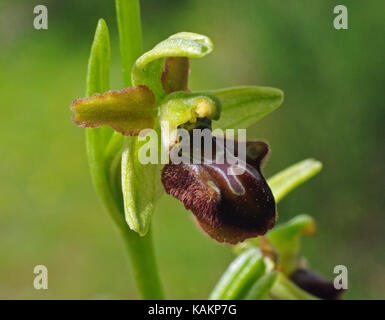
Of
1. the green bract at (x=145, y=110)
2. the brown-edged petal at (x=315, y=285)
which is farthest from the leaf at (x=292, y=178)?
the green bract at (x=145, y=110)

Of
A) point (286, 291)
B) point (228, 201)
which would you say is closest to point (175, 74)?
point (228, 201)

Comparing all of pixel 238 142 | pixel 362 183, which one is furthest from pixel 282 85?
pixel 238 142

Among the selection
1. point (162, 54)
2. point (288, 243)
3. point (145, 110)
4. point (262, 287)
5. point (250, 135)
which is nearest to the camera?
point (162, 54)

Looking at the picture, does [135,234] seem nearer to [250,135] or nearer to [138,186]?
[138,186]

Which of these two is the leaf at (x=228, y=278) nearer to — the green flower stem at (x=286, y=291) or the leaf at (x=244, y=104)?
the green flower stem at (x=286, y=291)

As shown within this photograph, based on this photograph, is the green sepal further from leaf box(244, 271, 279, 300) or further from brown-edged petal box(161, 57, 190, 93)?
leaf box(244, 271, 279, 300)

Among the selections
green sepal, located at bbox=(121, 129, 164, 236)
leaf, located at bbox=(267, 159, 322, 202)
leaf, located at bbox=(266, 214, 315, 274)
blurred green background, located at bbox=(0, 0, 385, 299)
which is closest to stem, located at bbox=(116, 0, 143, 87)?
green sepal, located at bbox=(121, 129, 164, 236)
